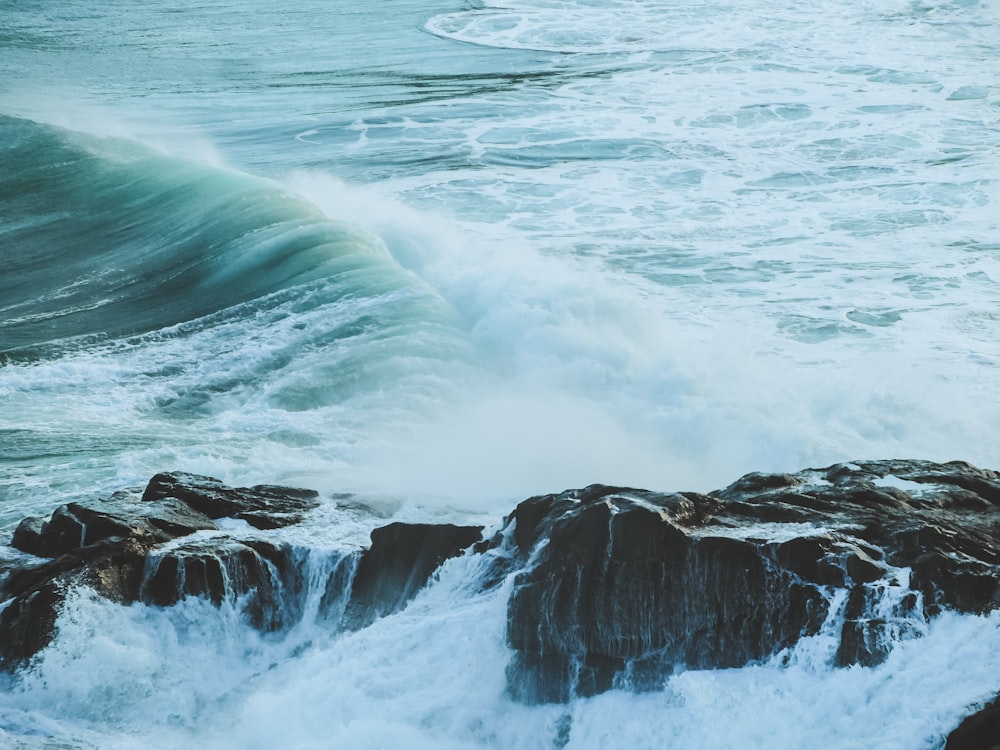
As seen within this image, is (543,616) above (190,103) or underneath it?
underneath

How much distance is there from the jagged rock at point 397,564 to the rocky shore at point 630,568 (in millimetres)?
12

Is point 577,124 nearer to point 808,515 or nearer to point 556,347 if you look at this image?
point 556,347

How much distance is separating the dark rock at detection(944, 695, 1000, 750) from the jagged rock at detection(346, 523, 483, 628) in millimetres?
4009

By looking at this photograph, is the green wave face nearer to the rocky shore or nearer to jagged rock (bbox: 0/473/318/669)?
jagged rock (bbox: 0/473/318/669)

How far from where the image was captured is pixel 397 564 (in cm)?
955

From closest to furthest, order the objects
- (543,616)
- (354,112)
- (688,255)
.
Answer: (543,616), (688,255), (354,112)

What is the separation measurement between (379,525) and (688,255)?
972cm

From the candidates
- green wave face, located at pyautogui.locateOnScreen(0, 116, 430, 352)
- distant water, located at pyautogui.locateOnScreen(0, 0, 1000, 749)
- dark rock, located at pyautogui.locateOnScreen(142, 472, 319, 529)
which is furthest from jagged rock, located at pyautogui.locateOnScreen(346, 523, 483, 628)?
green wave face, located at pyautogui.locateOnScreen(0, 116, 430, 352)

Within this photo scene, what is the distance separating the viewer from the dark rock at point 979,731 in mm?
6878

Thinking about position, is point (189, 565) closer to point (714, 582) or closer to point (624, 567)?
point (624, 567)

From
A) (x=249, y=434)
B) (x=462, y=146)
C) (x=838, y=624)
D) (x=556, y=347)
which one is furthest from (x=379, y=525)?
(x=462, y=146)

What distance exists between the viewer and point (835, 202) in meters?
20.5

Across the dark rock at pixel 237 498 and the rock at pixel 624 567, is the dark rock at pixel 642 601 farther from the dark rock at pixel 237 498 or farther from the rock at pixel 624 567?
the dark rock at pixel 237 498

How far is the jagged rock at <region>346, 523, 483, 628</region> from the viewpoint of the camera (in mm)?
9445
